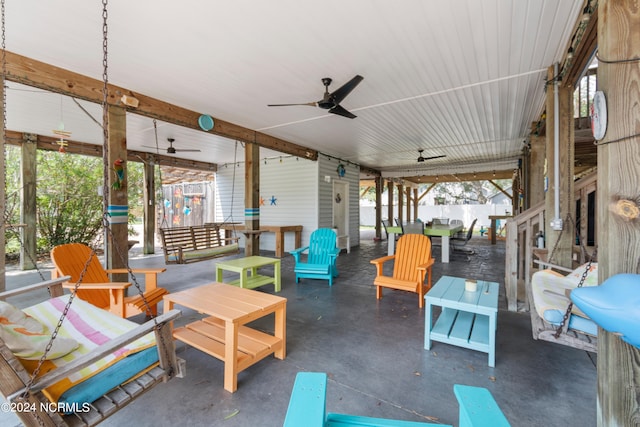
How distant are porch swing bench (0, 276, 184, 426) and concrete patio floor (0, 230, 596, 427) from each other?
1.73ft

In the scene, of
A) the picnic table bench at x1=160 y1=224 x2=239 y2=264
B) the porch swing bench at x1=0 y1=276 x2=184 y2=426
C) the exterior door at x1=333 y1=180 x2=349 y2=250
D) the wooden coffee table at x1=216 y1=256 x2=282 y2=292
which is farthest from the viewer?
the exterior door at x1=333 y1=180 x2=349 y2=250

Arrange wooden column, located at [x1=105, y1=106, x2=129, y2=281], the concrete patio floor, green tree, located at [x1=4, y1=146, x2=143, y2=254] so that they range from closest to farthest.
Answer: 1. the concrete patio floor
2. wooden column, located at [x1=105, y1=106, x2=129, y2=281]
3. green tree, located at [x1=4, y1=146, x2=143, y2=254]

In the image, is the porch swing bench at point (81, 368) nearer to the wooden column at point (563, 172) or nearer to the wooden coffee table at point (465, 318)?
the wooden coffee table at point (465, 318)

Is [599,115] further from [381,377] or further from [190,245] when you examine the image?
[190,245]

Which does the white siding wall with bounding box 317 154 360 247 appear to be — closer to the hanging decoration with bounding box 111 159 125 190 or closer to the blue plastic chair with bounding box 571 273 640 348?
the hanging decoration with bounding box 111 159 125 190

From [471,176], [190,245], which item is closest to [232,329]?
[190,245]

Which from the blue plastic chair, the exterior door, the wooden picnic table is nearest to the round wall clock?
the blue plastic chair

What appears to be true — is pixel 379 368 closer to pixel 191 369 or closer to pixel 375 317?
pixel 375 317

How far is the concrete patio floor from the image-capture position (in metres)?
1.77

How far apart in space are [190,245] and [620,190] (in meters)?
5.16

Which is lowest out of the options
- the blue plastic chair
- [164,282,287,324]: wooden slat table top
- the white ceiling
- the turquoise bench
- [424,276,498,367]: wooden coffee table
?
[424,276,498,367]: wooden coffee table

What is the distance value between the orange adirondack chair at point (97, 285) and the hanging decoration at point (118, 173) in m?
0.93

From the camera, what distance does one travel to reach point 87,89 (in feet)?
11.1

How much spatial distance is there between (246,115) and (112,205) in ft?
8.12
